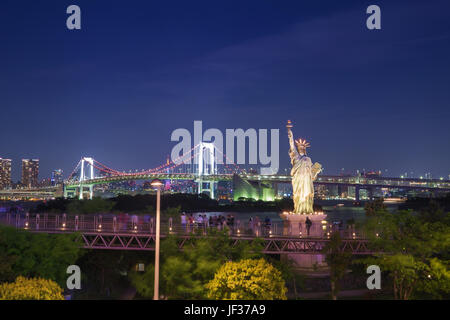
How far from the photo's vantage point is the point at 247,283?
13.1 m

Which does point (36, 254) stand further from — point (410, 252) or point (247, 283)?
point (410, 252)

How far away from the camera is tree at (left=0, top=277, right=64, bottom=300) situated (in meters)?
10.4

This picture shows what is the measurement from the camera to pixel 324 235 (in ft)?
75.4

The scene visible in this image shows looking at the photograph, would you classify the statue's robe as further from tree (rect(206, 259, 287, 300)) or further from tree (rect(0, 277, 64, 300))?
tree (rect(0, 277, 64, 300))

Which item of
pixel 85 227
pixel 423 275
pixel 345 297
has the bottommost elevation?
pixel 345 297

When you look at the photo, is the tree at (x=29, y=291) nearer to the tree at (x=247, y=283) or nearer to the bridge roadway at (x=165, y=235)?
the tree at (x=247, y=283)

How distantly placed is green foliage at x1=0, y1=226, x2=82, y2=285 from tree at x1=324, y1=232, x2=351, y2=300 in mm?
11354

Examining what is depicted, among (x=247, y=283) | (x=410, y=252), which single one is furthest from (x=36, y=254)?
(x=410, y=252)

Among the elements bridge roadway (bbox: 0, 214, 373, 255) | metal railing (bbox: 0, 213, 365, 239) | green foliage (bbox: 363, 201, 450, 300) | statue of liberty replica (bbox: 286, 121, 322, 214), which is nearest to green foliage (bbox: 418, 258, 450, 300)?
green foliage (bbox: 363, 201, 450, 300)
